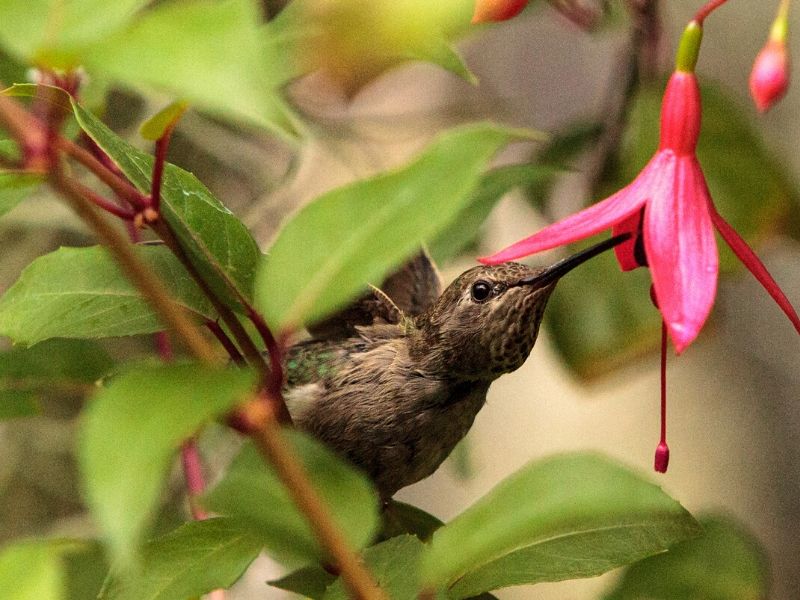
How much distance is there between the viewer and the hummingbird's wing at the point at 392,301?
68 cm

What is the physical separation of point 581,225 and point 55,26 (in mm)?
250

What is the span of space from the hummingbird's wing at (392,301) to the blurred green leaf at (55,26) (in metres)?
0.39

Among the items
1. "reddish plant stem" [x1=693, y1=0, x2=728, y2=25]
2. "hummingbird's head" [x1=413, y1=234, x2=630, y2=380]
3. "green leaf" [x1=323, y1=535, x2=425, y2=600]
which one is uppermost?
"reddish plant stem" [x1=693, y1=0, x2=728, y2=25]

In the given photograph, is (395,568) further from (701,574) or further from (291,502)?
(701,574)

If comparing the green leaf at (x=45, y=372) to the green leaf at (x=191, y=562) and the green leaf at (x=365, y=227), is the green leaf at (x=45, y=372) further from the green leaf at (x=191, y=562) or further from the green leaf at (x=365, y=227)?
the green leaf at (x=365, y=227)

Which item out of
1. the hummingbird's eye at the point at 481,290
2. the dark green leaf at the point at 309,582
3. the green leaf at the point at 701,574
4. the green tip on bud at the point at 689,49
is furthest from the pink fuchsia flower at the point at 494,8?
the green leaf at the point at 701,574

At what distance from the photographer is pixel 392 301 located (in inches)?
28.6

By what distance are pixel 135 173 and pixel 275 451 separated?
0.19 metres

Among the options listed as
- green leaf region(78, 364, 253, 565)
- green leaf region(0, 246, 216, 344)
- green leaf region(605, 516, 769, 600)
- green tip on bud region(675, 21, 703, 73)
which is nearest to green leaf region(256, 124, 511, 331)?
green leaf region(78, 364, 253, 565)

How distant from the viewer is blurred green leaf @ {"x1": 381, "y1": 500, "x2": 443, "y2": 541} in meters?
0.59

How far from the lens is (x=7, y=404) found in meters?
0.61

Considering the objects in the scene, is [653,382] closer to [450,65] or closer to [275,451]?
[450,65]

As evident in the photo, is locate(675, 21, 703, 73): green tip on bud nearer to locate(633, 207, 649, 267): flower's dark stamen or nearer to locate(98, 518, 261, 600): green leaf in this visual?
locate(633, 207, 649, 267): flower's dark stamen

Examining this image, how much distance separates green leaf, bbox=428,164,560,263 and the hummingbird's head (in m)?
0.08
